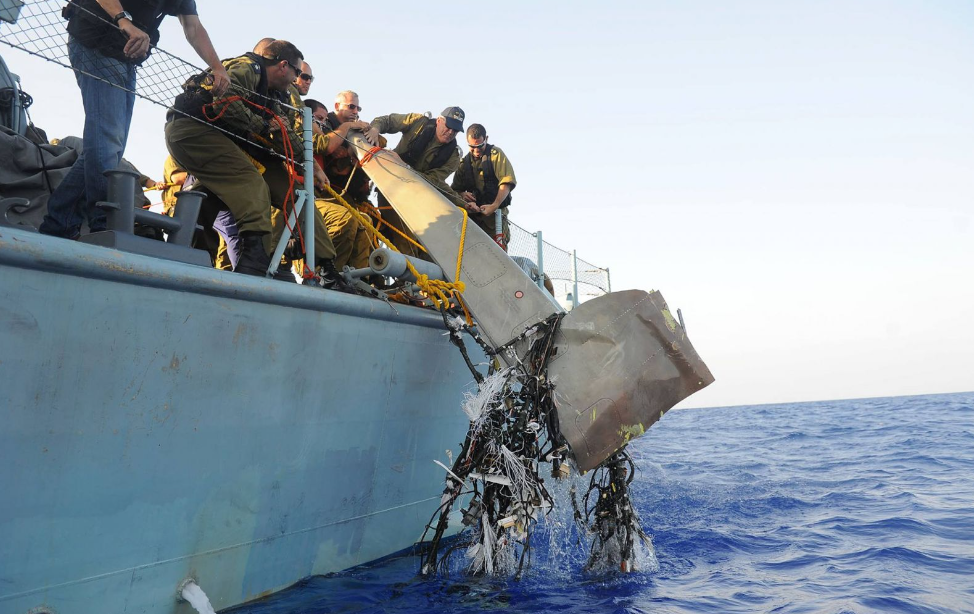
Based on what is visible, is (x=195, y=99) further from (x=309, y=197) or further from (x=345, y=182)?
(x=345, y=182)

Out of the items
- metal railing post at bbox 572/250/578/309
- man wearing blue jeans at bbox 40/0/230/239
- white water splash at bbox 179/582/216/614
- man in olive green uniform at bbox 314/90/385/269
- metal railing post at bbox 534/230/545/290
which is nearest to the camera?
white water splash at bbox 179/582/216/614

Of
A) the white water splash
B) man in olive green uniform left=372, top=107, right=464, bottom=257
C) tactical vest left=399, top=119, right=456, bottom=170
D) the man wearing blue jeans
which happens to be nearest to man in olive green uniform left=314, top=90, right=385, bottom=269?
man in olive green uniform left=372, top=107, right=464, bottom=257

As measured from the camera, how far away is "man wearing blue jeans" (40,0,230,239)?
2939mm

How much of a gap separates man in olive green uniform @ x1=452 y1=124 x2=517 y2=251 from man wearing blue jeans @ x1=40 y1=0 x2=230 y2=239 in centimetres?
346

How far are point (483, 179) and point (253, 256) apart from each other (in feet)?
11.6

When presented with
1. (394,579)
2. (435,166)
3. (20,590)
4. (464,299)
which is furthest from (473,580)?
(435,166)

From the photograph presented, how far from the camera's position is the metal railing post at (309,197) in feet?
12.4

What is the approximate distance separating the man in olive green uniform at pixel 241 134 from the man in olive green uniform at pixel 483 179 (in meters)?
2.91

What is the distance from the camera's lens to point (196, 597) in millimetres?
2861

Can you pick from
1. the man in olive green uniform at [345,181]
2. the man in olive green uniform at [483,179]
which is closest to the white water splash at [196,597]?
the man in olive green uniform at [345,181]

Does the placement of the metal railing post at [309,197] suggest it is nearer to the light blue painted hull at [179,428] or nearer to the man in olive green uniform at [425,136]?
the light blue painted hull at [179,428]

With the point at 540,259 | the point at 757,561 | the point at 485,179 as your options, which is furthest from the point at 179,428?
the point at 540,259

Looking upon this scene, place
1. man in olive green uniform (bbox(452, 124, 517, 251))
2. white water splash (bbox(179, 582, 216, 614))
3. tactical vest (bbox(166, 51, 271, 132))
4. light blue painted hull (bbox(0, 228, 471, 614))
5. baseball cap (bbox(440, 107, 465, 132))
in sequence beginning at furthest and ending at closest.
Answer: man in olive green uniform (bbox(452, 124, 517, 251)), baseball cap (bbox(440, 107, 465, 132)), tactical vest (bbox(166, 51, 271, 132)), white water splash (bbox(179, 582, 216, 614)), light blue painted hull (bbox(0, 228, 471, 614))

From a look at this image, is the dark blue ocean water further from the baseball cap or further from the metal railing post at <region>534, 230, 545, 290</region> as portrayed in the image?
the baseball cap
